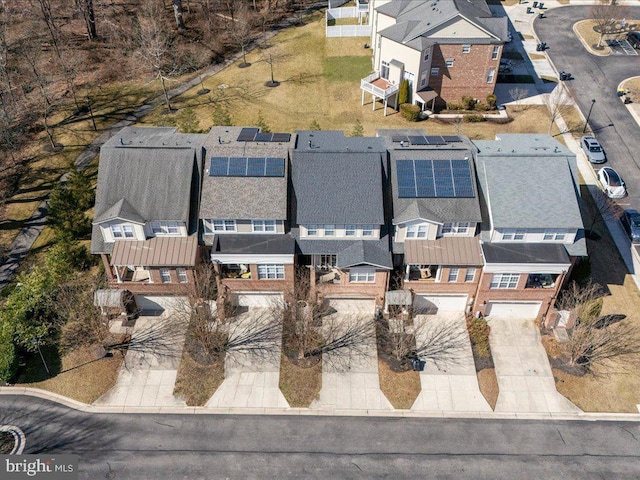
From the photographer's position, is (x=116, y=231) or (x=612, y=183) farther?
(x=612, y=183)

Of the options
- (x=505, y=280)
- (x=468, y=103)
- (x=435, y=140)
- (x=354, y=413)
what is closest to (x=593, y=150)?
(x=468, y=103)

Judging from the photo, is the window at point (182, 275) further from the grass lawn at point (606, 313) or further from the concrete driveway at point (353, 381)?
the grass lawn at point (606, 313)

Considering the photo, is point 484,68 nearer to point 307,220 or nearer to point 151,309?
point 307,220

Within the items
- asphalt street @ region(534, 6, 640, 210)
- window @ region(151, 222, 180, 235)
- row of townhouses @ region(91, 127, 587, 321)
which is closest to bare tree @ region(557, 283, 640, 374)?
row of townhouses @ region(91, 127, 587, 321)

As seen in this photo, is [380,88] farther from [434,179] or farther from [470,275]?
[470,275]

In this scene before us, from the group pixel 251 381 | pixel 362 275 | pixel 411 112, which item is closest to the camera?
pixel 251 381

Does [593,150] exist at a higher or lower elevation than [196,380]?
higher

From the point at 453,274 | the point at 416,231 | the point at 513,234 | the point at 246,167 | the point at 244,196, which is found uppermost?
the point at 246,167

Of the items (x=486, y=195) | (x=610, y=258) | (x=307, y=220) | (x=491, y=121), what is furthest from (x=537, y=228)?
(x=491, y=121)

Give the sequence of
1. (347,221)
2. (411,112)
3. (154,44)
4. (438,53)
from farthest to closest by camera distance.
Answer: (154,44), (411,112), (438,53), (347,221)
